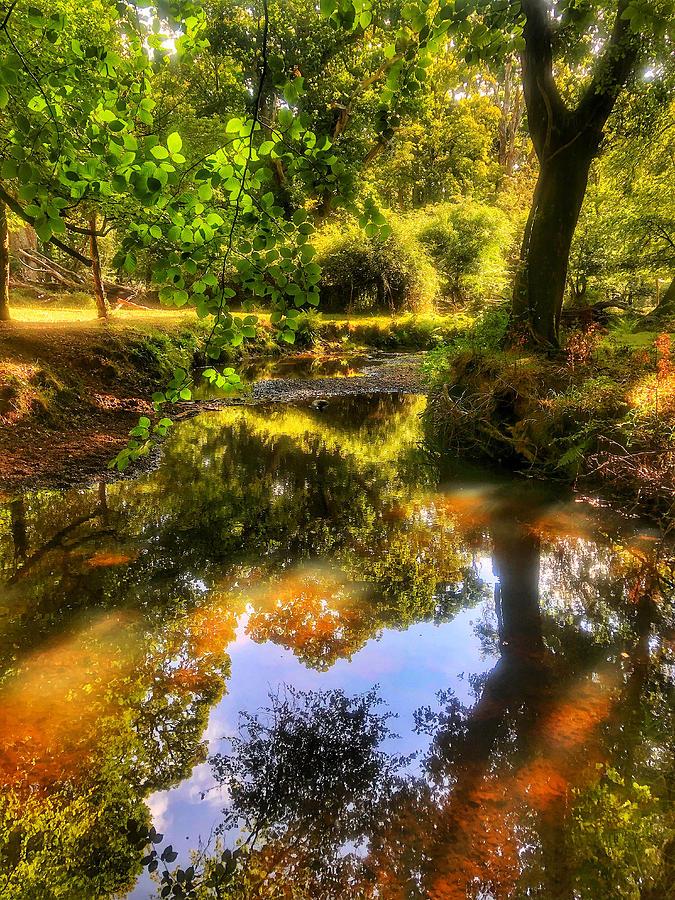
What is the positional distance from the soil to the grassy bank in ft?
18.0

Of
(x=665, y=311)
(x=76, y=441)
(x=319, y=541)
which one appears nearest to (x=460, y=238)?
(x=665, y=311)

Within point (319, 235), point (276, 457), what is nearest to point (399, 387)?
point (276, 457)

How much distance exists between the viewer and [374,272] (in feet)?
83.6

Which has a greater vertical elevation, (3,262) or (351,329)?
(3,262)

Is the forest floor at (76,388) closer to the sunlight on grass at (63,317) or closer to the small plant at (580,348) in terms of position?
the sunlight on grass at (63,317)

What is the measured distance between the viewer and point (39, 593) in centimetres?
414

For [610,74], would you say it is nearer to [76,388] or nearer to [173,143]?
[173,143]

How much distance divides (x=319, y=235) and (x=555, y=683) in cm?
2709

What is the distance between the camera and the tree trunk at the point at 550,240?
25.6 ft

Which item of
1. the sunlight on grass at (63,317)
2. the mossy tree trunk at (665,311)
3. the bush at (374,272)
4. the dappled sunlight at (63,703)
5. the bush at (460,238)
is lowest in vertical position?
the dappled sunlight at (63,703)

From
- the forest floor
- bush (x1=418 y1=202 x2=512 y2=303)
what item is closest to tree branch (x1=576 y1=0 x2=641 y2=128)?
the forest floor

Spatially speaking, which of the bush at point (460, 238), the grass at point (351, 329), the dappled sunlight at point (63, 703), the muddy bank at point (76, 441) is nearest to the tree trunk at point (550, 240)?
the muddy bank at point (76, 441)

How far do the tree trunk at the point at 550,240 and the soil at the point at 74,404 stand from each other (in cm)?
652

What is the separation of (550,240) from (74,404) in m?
8.63
